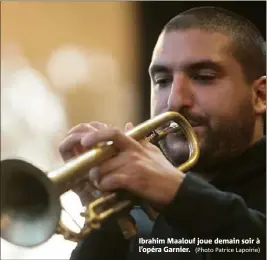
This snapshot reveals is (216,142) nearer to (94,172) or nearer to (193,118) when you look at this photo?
(193,118)

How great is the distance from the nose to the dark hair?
0.10 metres

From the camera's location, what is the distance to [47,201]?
2.57 ft

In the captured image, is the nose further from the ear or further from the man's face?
the ear

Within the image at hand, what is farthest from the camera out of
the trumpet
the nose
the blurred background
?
the blurred background

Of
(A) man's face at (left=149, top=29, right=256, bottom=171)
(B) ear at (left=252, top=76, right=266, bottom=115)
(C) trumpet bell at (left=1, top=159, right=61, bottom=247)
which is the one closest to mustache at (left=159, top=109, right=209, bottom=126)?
(A) man's face at (left=149, top=29, right=256, bottom=171)

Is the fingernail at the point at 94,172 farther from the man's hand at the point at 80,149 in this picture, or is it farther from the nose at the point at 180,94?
the nose at the point at 180,94

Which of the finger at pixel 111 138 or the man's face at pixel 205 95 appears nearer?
the finger at pixel 111 138

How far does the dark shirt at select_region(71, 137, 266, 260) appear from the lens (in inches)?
31.7

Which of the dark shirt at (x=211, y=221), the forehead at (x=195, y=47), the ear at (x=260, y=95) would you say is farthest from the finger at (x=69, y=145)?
the ear at (x=260, y=95)

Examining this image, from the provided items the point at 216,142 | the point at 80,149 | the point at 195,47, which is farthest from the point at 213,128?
A: the point at 80,149

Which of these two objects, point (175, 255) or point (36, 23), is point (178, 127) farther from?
point (36, 23)

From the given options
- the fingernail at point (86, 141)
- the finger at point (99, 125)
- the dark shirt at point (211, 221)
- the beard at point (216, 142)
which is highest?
the finger at point (99, 125)

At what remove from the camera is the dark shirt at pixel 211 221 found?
0.80 m

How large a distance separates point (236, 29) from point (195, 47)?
0.09m
